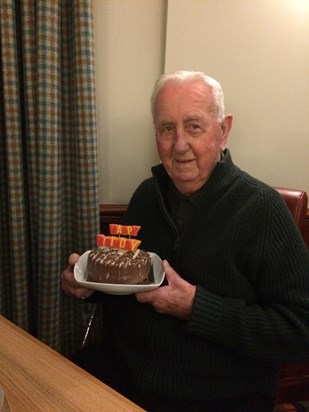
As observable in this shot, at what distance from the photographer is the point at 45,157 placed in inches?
54.4

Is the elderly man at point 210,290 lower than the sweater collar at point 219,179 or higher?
lower

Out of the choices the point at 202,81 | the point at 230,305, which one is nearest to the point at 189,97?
the point at 202,81

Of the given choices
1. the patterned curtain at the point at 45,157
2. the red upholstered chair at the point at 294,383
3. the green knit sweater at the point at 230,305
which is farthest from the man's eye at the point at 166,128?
the red upholstered chair at the point at 294,383

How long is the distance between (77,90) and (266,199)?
873 mm

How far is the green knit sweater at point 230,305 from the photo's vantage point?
97 cm

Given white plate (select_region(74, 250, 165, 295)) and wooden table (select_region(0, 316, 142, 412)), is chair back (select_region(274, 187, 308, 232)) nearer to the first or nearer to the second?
white plate (select_region(74, 250, 165, 295))

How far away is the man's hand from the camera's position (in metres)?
0.96

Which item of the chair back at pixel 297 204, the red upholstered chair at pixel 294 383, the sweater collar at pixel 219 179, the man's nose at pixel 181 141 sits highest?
the man's nose at pixel 181 141

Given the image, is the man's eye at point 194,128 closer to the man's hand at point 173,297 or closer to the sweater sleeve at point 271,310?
the sweater sleeve at point 271,310

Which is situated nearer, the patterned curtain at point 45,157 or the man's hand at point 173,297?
the man's hand at point 173,297

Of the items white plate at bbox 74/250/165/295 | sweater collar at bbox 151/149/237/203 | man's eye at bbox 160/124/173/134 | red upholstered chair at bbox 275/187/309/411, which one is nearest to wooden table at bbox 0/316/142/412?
white plate at bbox 74/250/165/295

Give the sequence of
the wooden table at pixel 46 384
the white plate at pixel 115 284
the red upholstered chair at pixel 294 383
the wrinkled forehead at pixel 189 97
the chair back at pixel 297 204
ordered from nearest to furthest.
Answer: the wooden table at pixel 46 384 → the white plate at pixel 115 284 → the wrinkled forehead at pixel 189 97 → the chair back at pixel 297 204 → the red upholstered chair at pixel 294 383

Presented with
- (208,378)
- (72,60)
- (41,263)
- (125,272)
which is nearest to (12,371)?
(125,272)

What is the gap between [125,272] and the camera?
3.19ft
